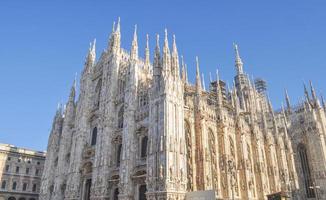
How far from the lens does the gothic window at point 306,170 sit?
1913 inches

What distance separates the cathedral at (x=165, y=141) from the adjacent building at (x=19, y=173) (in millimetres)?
12906

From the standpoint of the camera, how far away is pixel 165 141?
27422 mm

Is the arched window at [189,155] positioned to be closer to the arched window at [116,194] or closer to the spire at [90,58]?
the arched window at [116,194]

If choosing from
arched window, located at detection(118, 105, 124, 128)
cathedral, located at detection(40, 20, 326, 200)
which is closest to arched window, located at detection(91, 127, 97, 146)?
cathedral, located at detection(40, 20, 326, 200)

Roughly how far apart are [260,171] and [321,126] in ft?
56.1

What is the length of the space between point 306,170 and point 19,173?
174ft

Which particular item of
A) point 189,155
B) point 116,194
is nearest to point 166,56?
point 189,155

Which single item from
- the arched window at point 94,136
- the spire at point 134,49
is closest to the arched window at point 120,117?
the arched window at point 94,136

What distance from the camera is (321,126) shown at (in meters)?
49.1

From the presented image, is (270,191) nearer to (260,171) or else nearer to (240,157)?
(260,171)

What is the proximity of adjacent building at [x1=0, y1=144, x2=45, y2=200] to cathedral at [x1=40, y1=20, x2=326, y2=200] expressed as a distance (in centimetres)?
1291

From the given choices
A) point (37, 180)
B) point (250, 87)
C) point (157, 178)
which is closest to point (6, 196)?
point (37, 180)

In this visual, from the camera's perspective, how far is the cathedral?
29.2 m

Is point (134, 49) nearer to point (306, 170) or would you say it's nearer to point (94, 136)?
point (94, 136)
